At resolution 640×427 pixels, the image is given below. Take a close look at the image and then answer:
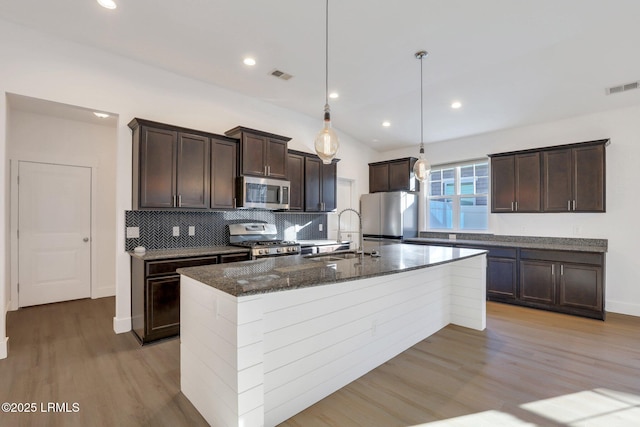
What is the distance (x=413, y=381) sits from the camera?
8.00ft

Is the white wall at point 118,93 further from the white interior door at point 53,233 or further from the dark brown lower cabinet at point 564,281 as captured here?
the dark brown lower cabinet at point 564,281

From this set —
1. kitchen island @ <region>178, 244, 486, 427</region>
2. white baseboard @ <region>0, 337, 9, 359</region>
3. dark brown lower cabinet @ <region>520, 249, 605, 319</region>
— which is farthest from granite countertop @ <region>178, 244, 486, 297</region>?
dark brown lower cabinet @ <region>520, 249, 605, 319</region>

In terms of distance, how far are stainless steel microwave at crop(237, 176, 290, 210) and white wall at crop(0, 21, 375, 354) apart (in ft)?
2.94

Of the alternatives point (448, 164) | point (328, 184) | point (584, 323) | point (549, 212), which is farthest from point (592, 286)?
point (328, 184)

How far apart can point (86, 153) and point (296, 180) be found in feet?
10.4

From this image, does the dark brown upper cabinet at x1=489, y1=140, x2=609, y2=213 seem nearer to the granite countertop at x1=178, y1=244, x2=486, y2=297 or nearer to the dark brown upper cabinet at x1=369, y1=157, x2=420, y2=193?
the dark brown upper cabinet at x1=369, y1=157, x2=420, y2=193

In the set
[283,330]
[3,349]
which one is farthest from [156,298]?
[283,330]

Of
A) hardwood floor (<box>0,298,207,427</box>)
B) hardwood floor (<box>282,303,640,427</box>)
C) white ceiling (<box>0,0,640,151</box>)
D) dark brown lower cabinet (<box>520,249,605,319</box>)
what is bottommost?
hardwood floor (<box>282,303,640,427</box>)

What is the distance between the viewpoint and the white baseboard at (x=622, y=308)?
405 cm

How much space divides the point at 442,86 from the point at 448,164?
88.8 inches

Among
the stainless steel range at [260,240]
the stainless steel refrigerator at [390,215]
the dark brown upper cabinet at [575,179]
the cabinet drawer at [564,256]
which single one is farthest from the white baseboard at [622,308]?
the stainless steel range at [260,240]

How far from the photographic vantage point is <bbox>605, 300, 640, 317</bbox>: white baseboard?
4055 mm

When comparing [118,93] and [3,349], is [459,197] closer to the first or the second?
[118,93]

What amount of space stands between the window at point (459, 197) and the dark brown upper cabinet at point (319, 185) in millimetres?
2090
